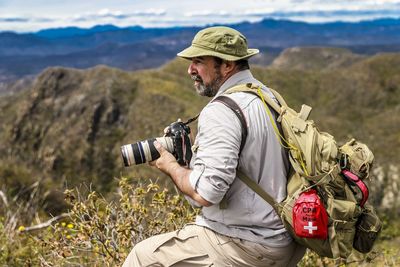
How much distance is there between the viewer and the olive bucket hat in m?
3.10

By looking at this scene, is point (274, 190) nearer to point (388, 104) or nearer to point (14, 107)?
point (388, 104)

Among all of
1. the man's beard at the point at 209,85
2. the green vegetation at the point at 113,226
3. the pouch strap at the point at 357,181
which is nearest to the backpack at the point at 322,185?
the pouch strap at the point at 357,181

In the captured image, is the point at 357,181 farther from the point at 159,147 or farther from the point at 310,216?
the point at 159,147

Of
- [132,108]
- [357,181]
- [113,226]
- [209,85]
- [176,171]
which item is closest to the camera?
[357,181]

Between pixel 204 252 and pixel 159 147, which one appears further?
pixel 159 147

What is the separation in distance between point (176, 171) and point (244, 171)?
0.40 m

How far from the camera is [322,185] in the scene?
9.55ft

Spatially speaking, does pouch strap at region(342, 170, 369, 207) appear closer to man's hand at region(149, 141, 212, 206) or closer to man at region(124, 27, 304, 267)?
man at region(124, 27, 304, 267)

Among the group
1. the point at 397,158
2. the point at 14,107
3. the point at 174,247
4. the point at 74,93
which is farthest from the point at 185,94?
the point at 174,247

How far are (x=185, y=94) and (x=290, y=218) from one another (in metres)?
103

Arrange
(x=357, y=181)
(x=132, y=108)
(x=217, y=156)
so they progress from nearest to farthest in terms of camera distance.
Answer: (x=217, y=156) → (x=357, y=181) → (x=132, y=108)

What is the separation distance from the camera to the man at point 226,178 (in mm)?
2879

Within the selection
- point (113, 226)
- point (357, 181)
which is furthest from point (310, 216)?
point (113, 226)

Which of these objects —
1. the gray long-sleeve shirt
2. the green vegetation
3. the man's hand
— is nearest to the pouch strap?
the gray long-sleeve shirt
